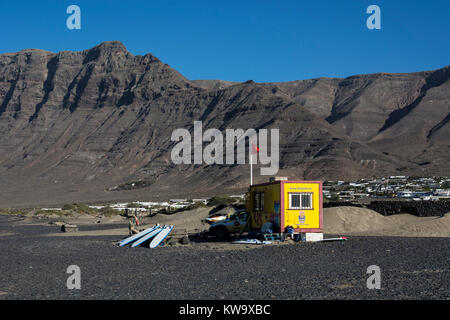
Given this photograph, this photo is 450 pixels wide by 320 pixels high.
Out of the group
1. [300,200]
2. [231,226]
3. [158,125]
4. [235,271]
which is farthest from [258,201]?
[158,125]

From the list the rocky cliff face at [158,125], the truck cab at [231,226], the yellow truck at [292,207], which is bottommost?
the truck cab at [231,226]

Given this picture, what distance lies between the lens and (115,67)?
140750 mm

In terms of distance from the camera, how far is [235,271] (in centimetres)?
1380

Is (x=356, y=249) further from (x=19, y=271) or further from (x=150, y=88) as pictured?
(x=150, y=88)

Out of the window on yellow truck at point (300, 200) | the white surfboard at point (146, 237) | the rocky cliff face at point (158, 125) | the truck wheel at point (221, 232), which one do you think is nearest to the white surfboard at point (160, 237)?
the white surfboard at point (146, 237)

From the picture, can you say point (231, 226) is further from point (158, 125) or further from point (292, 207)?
point (158, 125)

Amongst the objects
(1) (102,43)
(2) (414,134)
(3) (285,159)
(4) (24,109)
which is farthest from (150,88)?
(2) (414,134)

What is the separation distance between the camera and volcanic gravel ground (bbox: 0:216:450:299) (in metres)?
10.6

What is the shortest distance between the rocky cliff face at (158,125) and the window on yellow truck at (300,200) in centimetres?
5673

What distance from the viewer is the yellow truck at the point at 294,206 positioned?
2031 centimetres

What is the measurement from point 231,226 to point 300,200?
447 cm

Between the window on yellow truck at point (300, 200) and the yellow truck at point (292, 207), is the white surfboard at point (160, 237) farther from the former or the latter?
the window on yellow truck at point (300, 200)

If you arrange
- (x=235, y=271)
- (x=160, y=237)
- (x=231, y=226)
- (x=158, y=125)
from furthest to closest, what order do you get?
1. (x=158, y=125)
2. (x=231, y=226)
3. (x=160, y=237)
4. (x=235, y=271)

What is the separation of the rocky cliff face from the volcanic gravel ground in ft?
192
